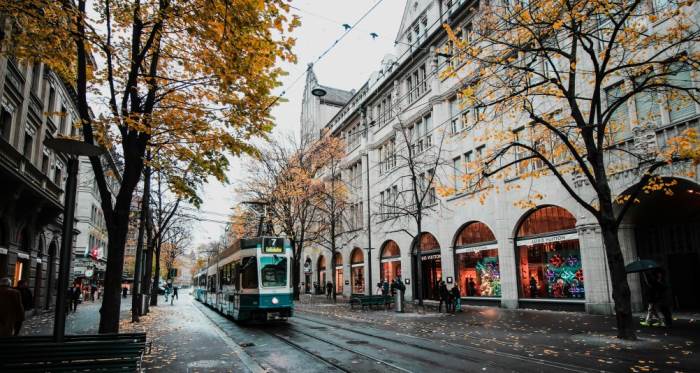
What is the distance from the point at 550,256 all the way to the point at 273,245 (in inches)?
497

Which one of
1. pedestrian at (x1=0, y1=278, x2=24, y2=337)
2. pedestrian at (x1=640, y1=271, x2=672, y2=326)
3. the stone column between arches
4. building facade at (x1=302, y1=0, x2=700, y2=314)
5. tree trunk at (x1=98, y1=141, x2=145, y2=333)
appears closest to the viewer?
pedestrian at (x1=0, y1=278, x2=24, y2=337)

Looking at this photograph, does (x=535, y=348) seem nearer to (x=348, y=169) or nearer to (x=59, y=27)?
(x=59, y=27)

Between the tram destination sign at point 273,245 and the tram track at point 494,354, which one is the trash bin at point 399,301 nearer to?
the tram destination sign at point 273,245

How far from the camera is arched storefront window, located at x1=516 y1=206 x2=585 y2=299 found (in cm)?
2006

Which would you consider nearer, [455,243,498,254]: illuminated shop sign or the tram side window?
the tram side window

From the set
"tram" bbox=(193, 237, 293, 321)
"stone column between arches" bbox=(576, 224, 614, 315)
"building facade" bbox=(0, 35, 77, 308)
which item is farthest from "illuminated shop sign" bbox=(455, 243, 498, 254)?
"building facade" bbox=(0, 35, 77, 308)

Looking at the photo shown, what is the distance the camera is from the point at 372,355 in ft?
33.7

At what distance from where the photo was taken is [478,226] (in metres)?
26.0

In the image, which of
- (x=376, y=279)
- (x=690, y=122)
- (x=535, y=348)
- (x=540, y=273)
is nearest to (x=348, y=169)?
(x=376, y=279)

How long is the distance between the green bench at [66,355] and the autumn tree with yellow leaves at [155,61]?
10.9 feet

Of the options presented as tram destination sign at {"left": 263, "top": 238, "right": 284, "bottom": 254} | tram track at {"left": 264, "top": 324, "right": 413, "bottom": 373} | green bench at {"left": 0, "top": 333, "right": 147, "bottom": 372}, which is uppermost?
→ tram destination sign at {"left": 263, "top": 238, "right": 284, "bottom": 254}

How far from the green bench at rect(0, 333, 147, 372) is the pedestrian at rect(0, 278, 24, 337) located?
113 inches

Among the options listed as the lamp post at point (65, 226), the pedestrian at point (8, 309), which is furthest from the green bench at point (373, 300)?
the lamp post at point (65, 226)

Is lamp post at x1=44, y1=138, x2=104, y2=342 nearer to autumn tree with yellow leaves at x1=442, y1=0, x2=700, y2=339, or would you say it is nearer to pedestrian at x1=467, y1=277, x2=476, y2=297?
autumn tree with yellow leaves at x1=442, y1=0, x2=700, y2=339
